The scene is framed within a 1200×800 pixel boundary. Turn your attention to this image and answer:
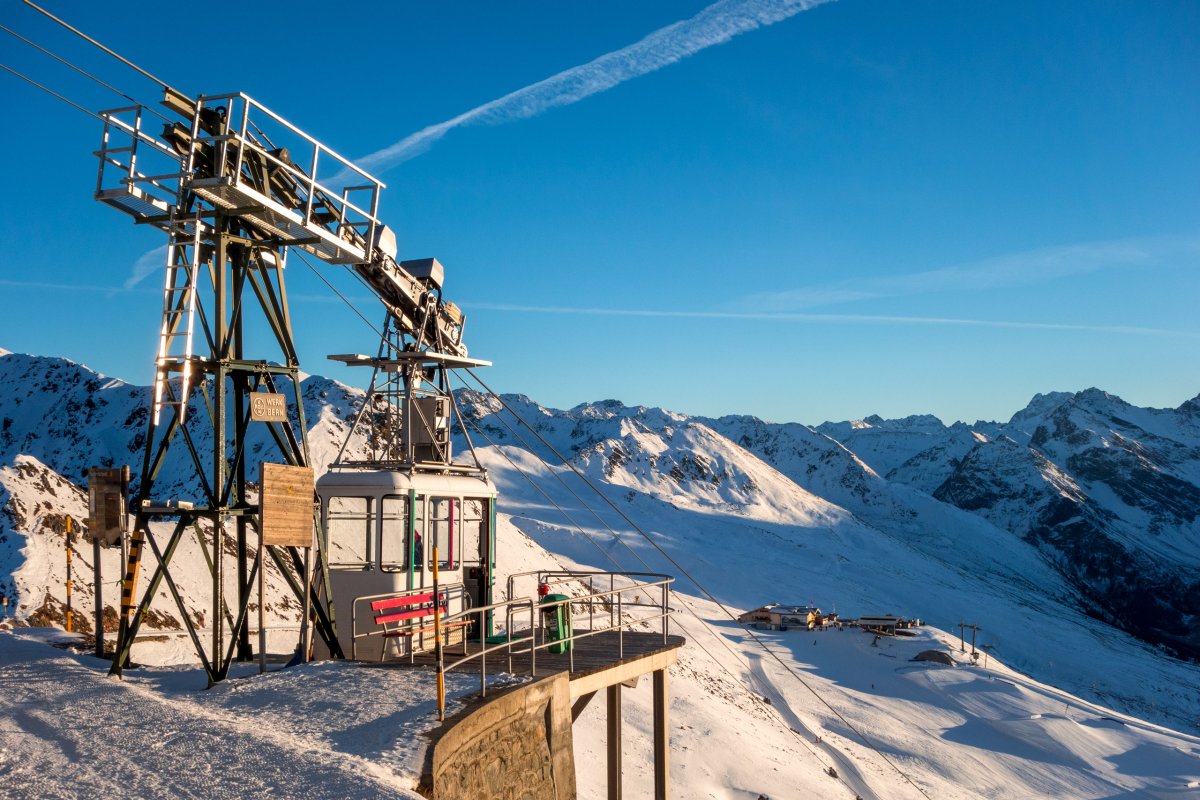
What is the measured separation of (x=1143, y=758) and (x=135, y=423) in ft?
261

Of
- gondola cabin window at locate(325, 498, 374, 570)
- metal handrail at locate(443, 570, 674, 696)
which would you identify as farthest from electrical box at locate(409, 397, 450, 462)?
metal handrail at locate(443, 570, 674, 696)

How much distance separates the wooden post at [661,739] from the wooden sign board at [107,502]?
917 centimetres

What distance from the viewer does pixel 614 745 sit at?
15.6 metres

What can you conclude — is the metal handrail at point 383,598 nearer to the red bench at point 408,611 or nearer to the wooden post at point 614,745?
the red bench at point 408,611

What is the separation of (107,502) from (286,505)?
4008mm

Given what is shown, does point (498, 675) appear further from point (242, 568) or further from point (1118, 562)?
point (1118, 562)

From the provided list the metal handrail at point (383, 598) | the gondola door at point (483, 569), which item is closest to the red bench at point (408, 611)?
the metal handrail at point (383, 598)

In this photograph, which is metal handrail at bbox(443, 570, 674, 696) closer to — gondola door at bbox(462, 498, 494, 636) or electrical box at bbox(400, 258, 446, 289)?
gondola door at bbox(462, 498, 494, 636)

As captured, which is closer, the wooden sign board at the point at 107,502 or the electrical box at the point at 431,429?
the wooden sign board at the point at 107,502

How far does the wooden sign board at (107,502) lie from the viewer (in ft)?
49.2

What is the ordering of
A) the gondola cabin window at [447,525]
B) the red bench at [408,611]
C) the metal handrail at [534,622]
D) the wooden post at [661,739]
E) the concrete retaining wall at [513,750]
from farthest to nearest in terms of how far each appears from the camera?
the wooden post at [661,739] → the gondola cabin window at [447,525] → the red bench at [408,611] → the metal handrail at [534,622] → the concrete retaining wall at [513,750]

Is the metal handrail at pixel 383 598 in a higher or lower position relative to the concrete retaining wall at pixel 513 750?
higher

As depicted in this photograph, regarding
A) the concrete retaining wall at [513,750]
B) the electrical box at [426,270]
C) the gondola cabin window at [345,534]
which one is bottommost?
the concrete retaining wall at [513,750]

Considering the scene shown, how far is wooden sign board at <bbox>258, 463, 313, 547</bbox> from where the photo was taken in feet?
41.9
